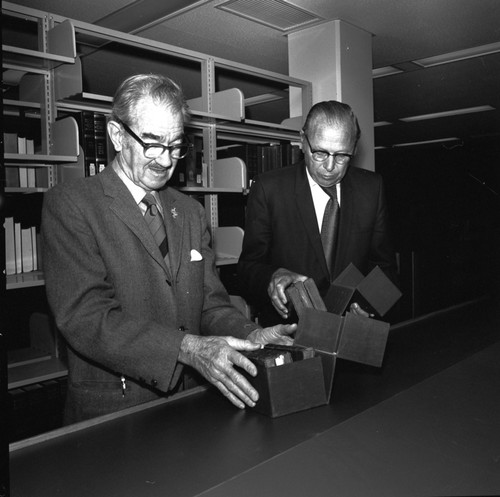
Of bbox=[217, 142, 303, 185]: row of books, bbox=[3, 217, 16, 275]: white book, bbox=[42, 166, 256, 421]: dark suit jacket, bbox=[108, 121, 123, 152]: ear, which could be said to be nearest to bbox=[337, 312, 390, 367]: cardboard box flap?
bbox=[42, 166, 256, 421]: dark suit jacket

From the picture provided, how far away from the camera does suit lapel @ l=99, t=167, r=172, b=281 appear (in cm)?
137

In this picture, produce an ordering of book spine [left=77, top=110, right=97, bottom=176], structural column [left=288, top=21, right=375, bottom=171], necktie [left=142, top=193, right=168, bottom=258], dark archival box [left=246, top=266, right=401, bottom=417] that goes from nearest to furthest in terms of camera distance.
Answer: dark archival box [left=246, top=266, right=401, bottom=417], necktie [left=142, top=193, right=168, bottom=258], book spine [left=77, top=110, right=97, bottom=176], structural column [left=288, top=21, right=375, bottom=171]

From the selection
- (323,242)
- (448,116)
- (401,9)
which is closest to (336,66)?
(401,9)

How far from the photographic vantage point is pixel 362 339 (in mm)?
1195

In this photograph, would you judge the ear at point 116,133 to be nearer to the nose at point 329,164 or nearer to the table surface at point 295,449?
the table surface at point 295,449

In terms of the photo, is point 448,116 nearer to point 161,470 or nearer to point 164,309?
point 164,309

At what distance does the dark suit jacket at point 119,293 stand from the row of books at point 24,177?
6.26 ft

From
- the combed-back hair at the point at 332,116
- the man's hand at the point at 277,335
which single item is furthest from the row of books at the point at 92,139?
the man's hand at the point at 277,335

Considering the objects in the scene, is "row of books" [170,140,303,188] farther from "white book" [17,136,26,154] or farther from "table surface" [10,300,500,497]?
"table surface" [10,300,500,497]

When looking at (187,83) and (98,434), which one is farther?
(187,83)

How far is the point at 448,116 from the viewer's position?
752 cm

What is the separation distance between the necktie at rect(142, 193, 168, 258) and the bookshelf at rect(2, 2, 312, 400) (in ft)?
0.94

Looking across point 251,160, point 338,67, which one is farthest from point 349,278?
point 338,67

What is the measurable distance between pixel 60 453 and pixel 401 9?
3660mm
